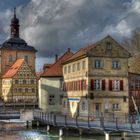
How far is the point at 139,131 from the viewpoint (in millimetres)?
31781

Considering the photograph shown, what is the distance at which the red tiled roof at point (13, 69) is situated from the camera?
94.8 meters

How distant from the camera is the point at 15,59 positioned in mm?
103375

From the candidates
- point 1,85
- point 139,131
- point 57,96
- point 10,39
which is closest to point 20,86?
point 1,85

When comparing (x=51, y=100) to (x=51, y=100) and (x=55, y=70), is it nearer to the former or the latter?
(x=51, y=100)

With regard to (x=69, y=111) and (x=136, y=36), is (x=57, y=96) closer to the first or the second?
(x=69, y=111)

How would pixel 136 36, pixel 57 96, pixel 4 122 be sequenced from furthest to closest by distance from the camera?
pixel 136 36 < pixel 57 96 < pixel 4 122

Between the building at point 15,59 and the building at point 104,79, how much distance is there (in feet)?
144

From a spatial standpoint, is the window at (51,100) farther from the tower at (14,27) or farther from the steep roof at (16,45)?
the tower at (14,27)

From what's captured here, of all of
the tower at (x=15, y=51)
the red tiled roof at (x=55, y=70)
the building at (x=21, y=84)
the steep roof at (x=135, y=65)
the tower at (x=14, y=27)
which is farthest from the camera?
the tower at (x=14, y=27)

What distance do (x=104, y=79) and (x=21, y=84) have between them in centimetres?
4632

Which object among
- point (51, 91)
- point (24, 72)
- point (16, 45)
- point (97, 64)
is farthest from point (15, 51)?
point (97, 64)

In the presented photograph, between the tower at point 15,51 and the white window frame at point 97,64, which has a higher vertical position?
the tower at point 15,51

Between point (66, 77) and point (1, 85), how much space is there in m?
44.1

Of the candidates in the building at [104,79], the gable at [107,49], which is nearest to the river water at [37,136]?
the building at [104,79]
